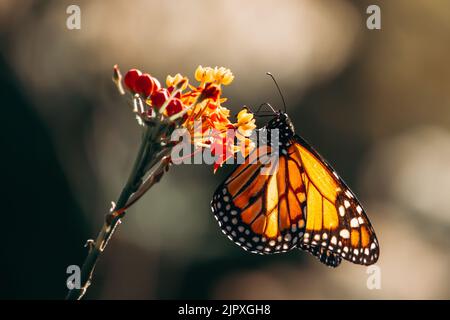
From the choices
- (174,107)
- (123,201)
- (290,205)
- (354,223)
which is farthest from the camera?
(290,205)

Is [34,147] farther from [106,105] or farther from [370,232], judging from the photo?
[370,232]

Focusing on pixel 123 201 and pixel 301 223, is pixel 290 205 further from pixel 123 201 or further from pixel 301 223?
pixel 123 201

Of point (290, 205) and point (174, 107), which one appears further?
point (290, 205)

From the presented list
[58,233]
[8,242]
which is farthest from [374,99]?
[8,242]

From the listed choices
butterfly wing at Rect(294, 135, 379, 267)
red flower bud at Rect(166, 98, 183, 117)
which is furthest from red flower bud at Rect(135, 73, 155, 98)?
butterfly wing at Rect(294, 135, 379, 267)

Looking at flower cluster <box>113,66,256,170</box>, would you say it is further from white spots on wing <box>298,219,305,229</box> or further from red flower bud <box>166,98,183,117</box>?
white spots on wing <box>298,219,305,229</box>

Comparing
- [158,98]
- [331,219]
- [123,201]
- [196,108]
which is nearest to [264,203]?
[331,219]

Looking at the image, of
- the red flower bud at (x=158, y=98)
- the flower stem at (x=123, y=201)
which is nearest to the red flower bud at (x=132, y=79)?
the red flower bud at (x=158, y=98)

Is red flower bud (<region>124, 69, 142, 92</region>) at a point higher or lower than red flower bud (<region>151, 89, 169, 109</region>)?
higher
